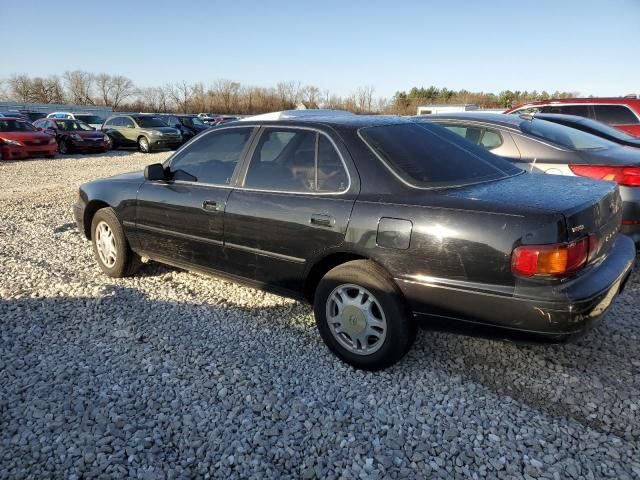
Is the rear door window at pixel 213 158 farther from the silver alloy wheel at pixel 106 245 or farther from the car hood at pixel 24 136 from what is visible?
the car hood at pixel 24 136

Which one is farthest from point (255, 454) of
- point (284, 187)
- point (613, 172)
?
point (613, 172)

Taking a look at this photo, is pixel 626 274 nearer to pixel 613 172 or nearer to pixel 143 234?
pixel 613 172

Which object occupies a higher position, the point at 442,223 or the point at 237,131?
the point at 237,131

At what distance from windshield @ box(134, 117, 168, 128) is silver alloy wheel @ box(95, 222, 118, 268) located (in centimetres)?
1753

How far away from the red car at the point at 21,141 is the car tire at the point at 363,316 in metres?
16.7

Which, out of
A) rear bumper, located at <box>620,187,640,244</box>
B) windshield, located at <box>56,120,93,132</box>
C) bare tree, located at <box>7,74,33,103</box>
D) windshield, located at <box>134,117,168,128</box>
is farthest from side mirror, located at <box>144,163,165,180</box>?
bare tree, located at <box>7,74,33,103</box>

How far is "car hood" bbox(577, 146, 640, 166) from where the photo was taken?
14.4ft

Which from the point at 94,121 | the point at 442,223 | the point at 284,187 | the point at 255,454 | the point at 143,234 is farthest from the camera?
the point at 94,121

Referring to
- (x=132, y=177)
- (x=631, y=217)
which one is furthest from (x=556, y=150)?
(x=132, y=177)

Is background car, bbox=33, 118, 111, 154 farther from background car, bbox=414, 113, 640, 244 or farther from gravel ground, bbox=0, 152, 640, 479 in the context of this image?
background car, bbox=414, 113, 640, 244

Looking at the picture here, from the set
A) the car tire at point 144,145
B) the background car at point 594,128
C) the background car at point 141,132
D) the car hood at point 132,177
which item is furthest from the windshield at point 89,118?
the background car at point 594,128

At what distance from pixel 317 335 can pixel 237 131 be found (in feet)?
5.72

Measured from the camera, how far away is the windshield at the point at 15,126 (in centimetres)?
1617

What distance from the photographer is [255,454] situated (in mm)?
2322
